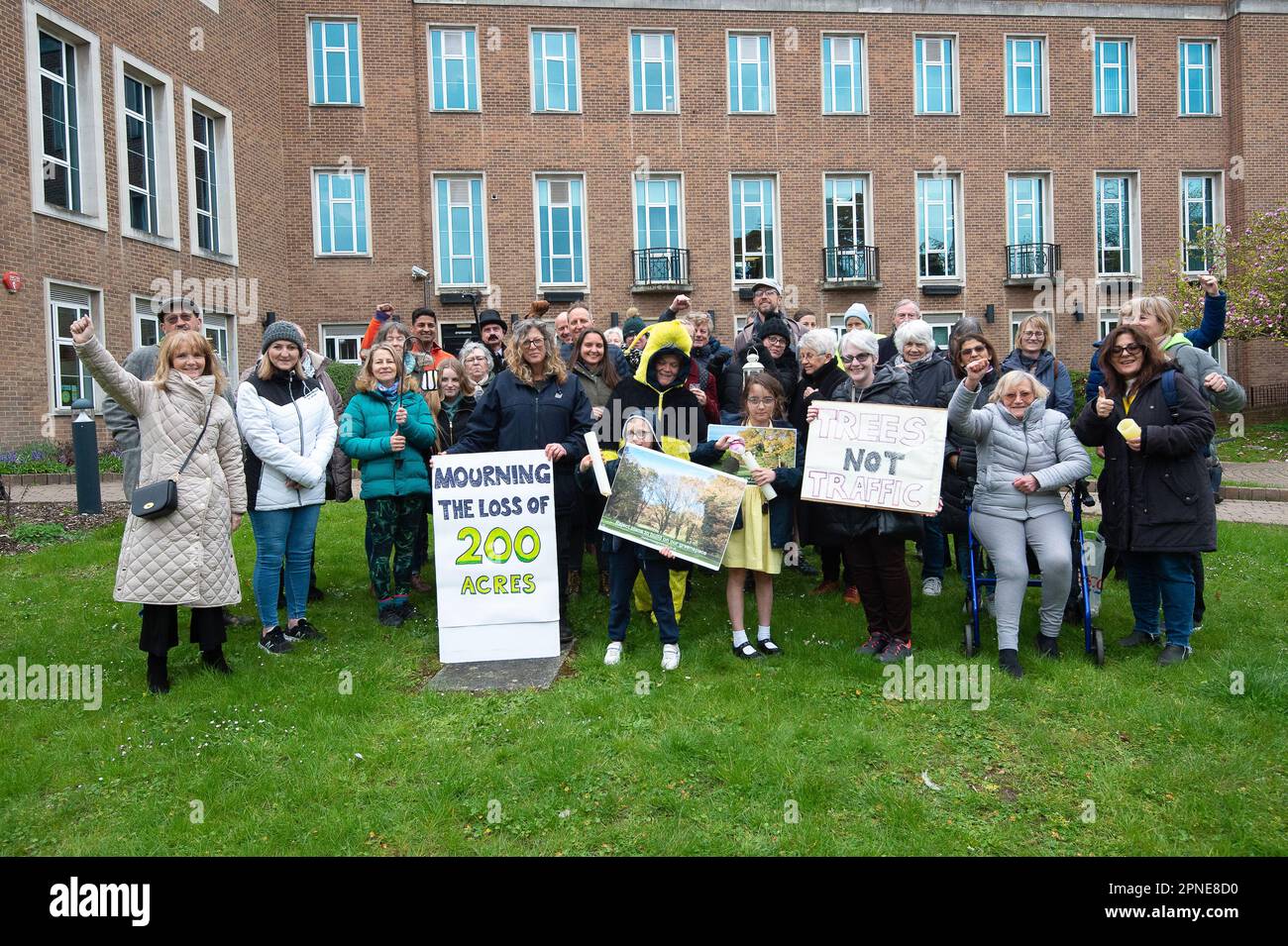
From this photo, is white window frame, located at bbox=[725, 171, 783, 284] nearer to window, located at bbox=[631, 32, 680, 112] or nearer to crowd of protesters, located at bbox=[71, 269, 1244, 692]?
window, located at bbox=[631, 32, 680, 112]

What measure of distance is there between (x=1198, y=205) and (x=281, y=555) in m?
30.8

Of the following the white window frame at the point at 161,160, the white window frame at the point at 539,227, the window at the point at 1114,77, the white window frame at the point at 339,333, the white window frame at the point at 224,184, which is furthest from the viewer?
the window at the point at 1114,77

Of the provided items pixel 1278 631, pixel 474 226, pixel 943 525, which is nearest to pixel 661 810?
pixel 943 525

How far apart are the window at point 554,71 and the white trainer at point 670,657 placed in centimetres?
2273

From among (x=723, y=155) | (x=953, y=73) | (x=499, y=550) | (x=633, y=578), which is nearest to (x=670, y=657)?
(x=633, y=578)

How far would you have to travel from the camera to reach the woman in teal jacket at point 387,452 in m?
6.73

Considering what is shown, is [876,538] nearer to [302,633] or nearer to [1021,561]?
[1021,561]

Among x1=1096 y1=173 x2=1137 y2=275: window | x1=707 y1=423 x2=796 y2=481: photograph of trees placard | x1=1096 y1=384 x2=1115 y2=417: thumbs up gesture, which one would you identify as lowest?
x1=707 y1=423 x2=796 y2=481: photograph of trees placard

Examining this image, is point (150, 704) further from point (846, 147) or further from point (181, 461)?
point (846, 147)

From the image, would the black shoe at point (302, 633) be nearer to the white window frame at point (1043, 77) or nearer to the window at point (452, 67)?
the window at point (452, 67)

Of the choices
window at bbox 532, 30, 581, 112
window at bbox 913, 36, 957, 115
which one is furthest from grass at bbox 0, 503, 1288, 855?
window at bbox 913, 36, 957, 115

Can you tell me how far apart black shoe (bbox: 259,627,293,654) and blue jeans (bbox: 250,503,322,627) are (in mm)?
79

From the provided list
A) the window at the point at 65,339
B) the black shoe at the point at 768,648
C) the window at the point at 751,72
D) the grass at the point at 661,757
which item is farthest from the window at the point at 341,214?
the black shoe at the point at 768,648

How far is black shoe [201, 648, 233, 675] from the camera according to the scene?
569 centimetres
